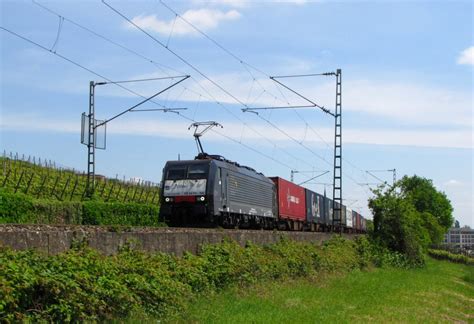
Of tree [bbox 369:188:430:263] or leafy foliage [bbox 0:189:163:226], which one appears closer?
leafy foliage [bbox 0:189:163:226]

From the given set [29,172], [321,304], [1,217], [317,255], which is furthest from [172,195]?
[29,172]

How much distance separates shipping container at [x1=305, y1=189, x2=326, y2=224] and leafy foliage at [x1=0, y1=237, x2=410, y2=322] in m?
26.7

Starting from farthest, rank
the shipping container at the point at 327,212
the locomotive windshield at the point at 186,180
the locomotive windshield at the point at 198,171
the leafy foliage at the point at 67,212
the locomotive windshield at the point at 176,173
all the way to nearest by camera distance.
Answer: the shipping container at the point at 327,212
the leafy foliage at the point at 67,212
the locomotive windshield at the point at 176,173
the locomotive windshield at the point at 198,171
the locomotive windshield at the point at 186,180

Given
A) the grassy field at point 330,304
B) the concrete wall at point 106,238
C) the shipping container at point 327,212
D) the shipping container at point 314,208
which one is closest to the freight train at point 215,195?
the concrete wall at point 106,238

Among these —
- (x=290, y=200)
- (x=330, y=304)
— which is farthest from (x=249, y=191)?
(x=330, y=304)

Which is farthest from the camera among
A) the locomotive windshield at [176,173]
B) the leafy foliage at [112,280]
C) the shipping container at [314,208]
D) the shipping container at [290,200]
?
the shipping container at [314,208]

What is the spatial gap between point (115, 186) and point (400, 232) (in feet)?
69.2

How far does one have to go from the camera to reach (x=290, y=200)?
36.1 m

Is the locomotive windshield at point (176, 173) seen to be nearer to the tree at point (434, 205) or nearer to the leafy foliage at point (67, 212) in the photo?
the leafy foliage at point (67, 212)

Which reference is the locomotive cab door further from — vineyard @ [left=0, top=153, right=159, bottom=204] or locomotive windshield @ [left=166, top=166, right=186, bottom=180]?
vineyard @ [left=0, top=153, right=159, bottom=204]

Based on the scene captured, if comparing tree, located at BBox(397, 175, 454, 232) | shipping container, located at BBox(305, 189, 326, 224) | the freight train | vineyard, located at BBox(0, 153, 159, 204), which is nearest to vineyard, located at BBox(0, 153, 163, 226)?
vineyard, located at BBox(0, 153, 159, 204)

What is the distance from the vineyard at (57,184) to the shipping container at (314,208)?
35.7ft

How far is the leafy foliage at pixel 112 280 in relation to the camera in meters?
6.99

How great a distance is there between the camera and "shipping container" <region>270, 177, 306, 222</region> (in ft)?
110
